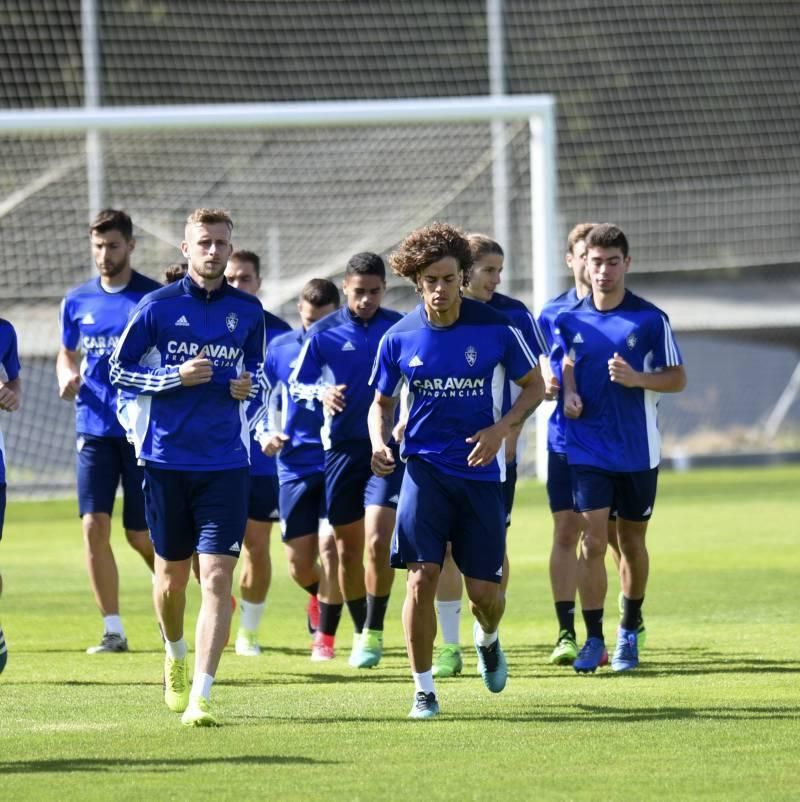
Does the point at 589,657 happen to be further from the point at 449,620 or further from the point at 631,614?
the point at 449,620

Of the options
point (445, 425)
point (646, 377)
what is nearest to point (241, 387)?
point (445, 425)

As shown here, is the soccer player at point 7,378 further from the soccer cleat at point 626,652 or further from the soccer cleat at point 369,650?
the soccer cleat at point 626,652

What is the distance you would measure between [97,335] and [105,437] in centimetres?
64

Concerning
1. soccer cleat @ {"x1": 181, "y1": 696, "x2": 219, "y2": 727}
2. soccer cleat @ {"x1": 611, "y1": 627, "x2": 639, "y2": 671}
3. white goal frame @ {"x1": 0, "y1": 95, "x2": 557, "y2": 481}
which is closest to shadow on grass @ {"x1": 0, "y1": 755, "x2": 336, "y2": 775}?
soccer cleat @ {"x1": 181, "y1": 696, "x2": 219, "y2": 727}

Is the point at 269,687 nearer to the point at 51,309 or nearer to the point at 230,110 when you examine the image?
the point at 230,110

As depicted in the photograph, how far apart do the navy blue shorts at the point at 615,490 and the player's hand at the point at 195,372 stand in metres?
2.60

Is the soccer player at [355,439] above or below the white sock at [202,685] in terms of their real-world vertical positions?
above

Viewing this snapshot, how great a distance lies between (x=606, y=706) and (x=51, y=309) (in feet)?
54.5

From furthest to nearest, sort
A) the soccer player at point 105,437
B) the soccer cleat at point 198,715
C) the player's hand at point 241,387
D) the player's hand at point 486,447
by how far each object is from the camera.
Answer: the soccer player at point 105,437, the player's hand at point 241,387, the player's hand at point 486,447, the soccer cleat at point 198,715

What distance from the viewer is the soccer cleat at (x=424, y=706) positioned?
783 centimetres

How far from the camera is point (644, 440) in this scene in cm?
970

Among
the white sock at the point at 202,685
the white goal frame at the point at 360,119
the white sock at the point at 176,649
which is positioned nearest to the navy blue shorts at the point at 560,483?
the white sock at the point at 176,649

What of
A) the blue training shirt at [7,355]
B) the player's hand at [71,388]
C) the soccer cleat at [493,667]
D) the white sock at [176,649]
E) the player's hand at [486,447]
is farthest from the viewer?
the player's hand at [71,388]

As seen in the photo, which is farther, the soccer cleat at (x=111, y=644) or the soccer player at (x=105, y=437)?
the soccer player at (x=105, y=437)
